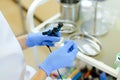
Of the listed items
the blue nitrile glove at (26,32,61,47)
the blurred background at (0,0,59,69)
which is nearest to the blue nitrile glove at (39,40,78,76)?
the blue nitrile glove at (26,32,61,47)

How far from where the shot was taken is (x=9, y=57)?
879mm

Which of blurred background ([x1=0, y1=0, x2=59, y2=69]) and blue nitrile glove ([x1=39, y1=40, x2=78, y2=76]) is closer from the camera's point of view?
blue nitrile glove ([x1=39, y1=40, x2=78, y2=76])

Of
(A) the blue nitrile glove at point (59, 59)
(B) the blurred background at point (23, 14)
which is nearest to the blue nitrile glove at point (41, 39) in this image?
(A) the blue nitrile glove at point (59, 59)

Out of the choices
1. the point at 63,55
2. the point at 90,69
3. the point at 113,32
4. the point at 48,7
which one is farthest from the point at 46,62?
the point at 48,7

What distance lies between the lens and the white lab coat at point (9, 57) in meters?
0.86

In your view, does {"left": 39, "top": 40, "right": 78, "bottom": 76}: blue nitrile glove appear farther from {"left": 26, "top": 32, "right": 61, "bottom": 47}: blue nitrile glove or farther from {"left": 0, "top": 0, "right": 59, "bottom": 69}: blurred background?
{"left": 0, "top": 0, "right": 59, "bottom": 69}: blurred background

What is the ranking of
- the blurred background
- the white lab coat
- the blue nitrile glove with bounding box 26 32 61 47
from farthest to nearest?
the blurred background
the blue nitrile glove with bounding box 26 32 61 47
the white lab coat

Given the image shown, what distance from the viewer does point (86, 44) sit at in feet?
3.57

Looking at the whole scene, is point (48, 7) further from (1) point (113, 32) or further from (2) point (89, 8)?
(1) point (113, 32)

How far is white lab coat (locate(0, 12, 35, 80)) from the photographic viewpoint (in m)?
0.86

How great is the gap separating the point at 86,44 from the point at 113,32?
175 millimetres

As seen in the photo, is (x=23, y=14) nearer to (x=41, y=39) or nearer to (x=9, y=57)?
(x=41, y=39)

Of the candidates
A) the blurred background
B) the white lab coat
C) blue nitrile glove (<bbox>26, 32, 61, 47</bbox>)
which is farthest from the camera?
the blurred background

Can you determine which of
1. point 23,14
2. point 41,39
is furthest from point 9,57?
point 23,14
